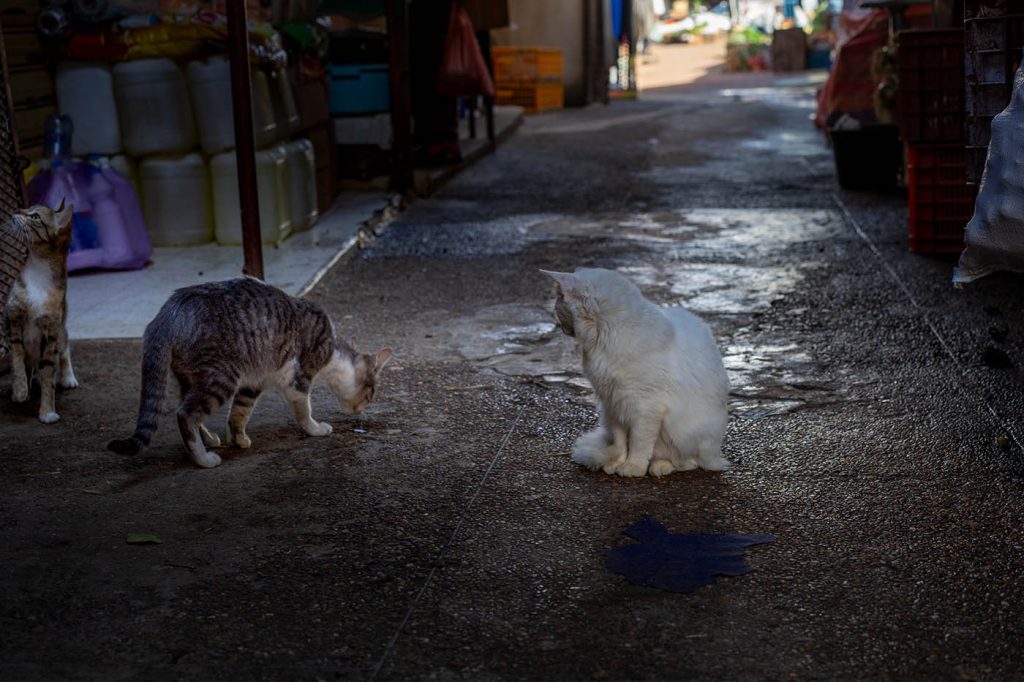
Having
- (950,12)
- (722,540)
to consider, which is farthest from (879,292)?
(722,540)

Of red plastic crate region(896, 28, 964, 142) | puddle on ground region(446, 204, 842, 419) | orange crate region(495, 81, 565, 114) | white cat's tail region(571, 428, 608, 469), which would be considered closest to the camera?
white cat's tail region(571, 428, 608, 469)

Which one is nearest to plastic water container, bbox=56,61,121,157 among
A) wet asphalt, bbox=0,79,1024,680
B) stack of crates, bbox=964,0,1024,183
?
wet asphalt, bbox=0,79,1024,680

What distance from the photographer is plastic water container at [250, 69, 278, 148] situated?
9234 millimetres

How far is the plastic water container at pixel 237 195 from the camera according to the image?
9.28 m

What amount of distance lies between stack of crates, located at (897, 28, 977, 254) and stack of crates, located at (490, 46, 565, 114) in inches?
548

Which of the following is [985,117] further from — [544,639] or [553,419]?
[544,639]

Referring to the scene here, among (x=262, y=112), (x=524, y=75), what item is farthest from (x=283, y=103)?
(x=524, y=75)

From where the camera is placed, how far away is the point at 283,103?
9883 mm

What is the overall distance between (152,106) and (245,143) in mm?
1811

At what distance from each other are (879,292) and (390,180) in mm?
6014

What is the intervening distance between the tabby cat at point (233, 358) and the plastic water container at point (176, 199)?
4.36 m

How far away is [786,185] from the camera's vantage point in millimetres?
12664

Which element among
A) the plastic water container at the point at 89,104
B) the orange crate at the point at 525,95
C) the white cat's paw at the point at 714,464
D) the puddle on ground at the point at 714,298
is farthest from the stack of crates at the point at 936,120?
the orange crate at the point at 525,95

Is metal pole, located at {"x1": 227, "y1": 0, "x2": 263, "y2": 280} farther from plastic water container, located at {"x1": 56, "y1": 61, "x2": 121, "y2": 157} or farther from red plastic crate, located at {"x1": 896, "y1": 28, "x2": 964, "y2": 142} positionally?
red plastic crate, located at {"x1": 896, "y1": 28, "x2": 964, "y2": 142}
